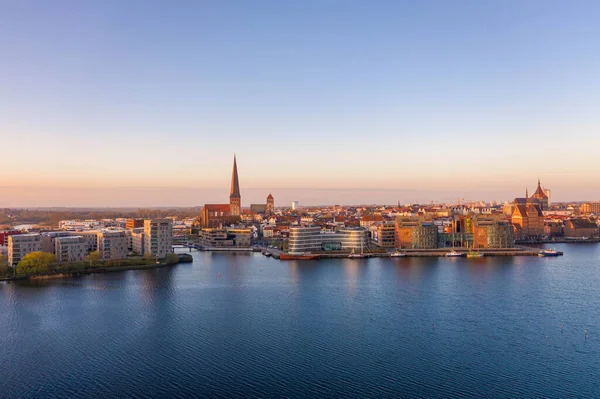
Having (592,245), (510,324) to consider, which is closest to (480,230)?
(592,245)

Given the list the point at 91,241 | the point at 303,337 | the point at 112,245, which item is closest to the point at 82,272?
the point at 112,245

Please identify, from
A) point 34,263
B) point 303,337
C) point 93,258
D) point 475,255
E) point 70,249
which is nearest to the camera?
point 303,337

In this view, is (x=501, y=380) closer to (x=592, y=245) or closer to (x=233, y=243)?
(x=233, y=243)

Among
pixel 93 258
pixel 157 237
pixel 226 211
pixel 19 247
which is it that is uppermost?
pixel 226 211

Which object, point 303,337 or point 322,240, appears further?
point 322,240

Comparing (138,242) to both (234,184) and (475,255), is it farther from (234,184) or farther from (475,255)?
(234,184)

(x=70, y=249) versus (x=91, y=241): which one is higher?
(x=91, y=241)
